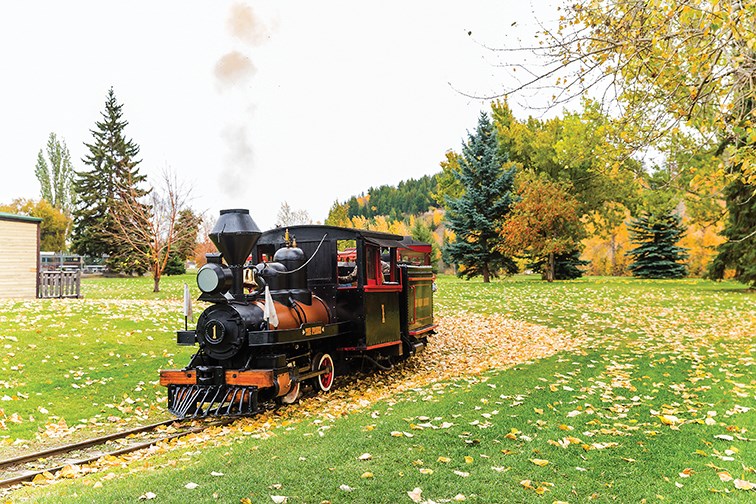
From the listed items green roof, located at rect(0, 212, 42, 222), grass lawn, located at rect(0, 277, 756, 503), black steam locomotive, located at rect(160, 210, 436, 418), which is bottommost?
grass lawn, located at rect(0, 277, 756, 503)

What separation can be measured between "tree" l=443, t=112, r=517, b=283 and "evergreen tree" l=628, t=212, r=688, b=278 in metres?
15.4

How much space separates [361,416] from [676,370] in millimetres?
6362

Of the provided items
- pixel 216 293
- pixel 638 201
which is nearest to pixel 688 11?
pixel 216 293

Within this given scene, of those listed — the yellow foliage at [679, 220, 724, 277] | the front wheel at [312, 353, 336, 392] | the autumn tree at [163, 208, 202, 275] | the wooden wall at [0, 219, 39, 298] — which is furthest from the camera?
the yellow foliage at [679, 220, 724, 277]

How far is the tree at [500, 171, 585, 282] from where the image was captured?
3134cm

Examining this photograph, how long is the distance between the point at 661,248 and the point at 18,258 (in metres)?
41.7

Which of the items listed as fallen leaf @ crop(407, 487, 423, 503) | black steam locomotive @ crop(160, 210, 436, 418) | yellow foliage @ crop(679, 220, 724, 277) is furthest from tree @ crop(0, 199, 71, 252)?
fallen leaf @ crop(407, 487, 423, 503)

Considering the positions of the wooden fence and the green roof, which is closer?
the green roof

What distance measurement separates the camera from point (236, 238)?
7.84 meters

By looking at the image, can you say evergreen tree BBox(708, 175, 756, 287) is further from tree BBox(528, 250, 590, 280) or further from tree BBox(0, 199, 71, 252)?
tree BBox(0, 199, 71, 252)

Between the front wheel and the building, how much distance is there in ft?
53.5

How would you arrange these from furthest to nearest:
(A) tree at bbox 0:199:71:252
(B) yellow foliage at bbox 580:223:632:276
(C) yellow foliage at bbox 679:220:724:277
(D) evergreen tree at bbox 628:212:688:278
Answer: (A) tree at bbox 0:199:71:252, (B) yellow foliage at bbox 580:223:632:276, (C) yellow foliage at bbox 679:220:724:277, (D) evergreen tree at bbox 628:212:688:278

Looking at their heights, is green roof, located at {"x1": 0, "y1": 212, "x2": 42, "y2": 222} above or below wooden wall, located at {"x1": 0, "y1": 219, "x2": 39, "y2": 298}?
above

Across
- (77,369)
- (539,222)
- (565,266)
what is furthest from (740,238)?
(77,369)
